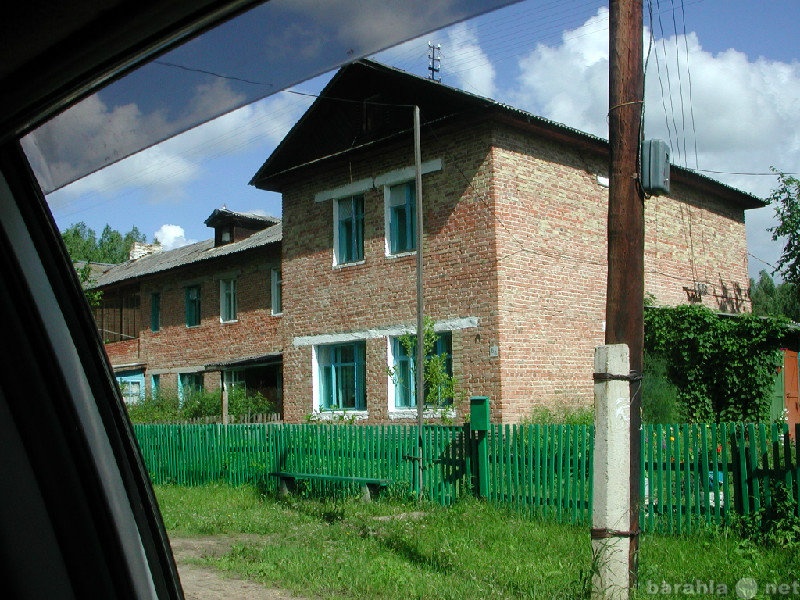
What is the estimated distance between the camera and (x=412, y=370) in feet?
58.0

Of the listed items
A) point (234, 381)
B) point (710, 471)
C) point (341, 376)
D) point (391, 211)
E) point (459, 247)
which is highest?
point (391, 211)

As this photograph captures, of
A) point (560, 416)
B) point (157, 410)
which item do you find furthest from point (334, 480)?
point (157, 410)

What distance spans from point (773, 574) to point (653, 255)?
1287 centimetres

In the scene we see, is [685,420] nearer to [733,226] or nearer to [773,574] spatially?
[733,226]

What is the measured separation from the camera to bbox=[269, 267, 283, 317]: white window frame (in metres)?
24.3

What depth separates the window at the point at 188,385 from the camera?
2636 centimetres

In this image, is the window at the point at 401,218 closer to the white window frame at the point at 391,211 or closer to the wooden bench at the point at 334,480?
the white window frame at the point at 391,211

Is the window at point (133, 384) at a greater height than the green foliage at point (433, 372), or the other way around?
the green foliage at point (433, 372)

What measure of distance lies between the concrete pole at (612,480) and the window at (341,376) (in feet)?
41.6

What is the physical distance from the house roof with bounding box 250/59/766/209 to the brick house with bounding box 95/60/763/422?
0.04m

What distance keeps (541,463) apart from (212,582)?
463cm

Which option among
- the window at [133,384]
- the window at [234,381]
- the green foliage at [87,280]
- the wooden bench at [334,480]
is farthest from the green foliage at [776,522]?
the window at [133,384]

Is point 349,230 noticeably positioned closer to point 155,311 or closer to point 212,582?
point 212,582

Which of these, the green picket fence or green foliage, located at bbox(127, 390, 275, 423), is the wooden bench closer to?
the green picket fence
